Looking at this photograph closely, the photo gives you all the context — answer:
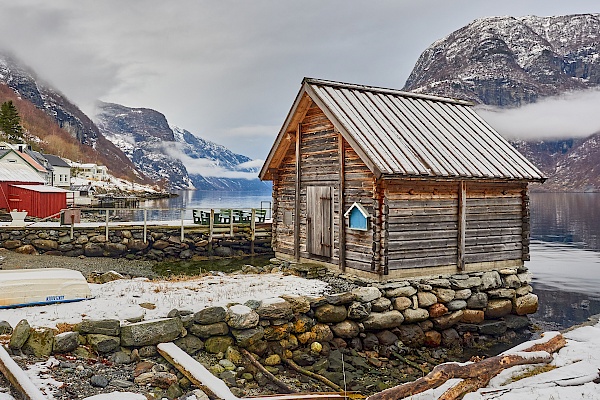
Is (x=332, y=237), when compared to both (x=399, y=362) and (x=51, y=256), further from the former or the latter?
(x=51, y=256)

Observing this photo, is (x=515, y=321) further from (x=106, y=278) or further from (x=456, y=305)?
(x=106, y=278)

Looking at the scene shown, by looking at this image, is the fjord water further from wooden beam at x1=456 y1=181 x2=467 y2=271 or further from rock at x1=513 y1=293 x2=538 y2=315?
wooden beam at x1=456 y1=181 x2=467 y2=271

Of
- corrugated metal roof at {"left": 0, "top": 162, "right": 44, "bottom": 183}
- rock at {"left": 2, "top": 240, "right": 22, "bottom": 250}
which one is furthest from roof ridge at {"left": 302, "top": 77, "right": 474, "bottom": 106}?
corrugated metal roof at {"left": 0, "top": 162, "right": 44, "bottom": 183}

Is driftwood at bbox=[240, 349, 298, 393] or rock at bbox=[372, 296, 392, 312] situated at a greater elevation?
rock at bbox=[372, 296, 392, 312]

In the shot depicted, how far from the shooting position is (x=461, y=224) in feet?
53.5

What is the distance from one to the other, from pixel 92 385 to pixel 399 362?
7.86 m

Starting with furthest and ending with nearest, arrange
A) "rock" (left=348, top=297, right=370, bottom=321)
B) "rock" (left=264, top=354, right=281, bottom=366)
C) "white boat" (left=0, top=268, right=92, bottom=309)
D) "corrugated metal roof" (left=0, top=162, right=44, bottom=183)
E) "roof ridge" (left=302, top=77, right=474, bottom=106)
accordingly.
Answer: "corrugated metal roof" (left=0, top=162, right=44, bottom=183) < "roof ridge" (left=302, top=77, right=474, bottom=106) < "rock" (left=348, top=297, right=370, bottom=321) < "rock" (left=264, top=354, right=281, bottom=366) < "white boat" (left=0, top=268, right=92, bottom=309)

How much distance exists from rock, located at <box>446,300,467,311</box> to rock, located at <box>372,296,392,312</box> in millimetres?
2238

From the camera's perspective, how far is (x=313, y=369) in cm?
1159

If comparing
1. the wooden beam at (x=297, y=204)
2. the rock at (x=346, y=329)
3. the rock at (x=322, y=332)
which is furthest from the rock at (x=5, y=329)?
the wooden beam at (x=297, y=204)

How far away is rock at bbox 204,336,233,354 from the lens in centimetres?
1069

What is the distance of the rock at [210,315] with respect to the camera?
35.1ft

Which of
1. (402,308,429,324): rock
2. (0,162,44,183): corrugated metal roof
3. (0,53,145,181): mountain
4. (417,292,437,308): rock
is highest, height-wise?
(0,53,145,181): mountain

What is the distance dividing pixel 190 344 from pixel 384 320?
5.60m
